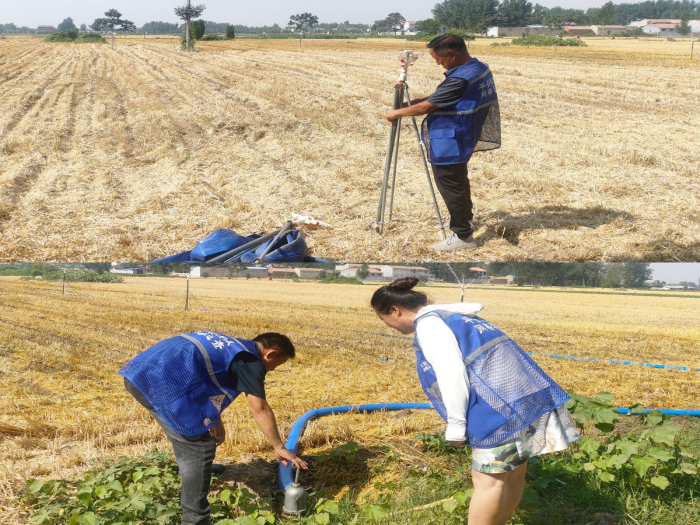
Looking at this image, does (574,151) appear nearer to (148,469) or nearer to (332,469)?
(332,469)

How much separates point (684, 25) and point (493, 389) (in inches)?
676

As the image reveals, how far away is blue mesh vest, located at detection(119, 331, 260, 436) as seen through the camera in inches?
113

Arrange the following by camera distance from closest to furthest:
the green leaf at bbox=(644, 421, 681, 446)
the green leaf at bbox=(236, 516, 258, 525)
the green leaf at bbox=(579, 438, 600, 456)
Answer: the green leaf at bbox=(236, 516, 258, 525) < the green leaf at bbox=(644, 421, 681, 446) < the green leaf at bbox=(579, 438, 600, 456)

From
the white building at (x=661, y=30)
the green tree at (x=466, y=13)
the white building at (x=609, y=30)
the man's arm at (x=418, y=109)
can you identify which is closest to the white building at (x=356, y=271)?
the man's arm at (x=418, y=109)

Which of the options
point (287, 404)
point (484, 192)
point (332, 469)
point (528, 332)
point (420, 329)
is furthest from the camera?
point (484, 192)

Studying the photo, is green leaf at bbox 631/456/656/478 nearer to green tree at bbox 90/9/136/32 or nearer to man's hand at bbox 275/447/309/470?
man's hand at bbox 275/447/309/470

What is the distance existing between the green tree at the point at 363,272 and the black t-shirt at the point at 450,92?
4.66 feet

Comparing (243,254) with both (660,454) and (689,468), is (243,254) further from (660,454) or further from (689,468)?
(689,468)

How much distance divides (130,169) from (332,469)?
596 centimetres

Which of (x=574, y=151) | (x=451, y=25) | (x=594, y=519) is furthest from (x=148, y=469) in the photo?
(x=451, y=25)

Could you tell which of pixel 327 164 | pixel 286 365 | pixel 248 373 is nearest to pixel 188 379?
pixel 248 373

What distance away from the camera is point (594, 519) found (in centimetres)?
309

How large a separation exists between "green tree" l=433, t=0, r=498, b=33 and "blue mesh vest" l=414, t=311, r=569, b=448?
1053cm

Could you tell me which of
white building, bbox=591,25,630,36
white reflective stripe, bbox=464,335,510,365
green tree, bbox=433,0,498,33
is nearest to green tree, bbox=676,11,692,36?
white building, bbox=591,25,630,36
